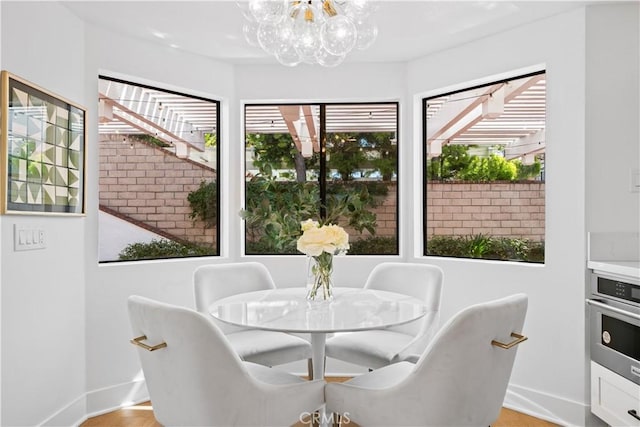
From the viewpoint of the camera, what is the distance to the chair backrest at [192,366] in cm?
155

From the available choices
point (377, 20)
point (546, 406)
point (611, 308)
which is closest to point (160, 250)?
point (377, 20)

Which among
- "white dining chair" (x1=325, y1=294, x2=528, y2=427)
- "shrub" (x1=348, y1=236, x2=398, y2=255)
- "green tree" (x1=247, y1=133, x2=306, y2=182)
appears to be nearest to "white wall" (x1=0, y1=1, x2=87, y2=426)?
"green tree" (x1=247, y1=133, x2=306, y2=182)

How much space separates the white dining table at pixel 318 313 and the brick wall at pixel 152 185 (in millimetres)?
1228

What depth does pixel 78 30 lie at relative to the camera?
9.16 ft

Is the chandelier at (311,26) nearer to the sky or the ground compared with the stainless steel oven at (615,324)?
nearer to the sky

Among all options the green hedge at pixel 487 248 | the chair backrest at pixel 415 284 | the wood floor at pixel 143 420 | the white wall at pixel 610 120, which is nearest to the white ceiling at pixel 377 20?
the white wall at pixel 610 120

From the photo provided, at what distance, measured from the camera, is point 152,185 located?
3434mm

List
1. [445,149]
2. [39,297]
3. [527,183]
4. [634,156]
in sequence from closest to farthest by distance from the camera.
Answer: [39,297] < [634,156] < [527,183] < [445,149]

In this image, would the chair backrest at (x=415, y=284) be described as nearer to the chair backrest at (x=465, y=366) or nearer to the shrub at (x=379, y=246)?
the shrub at (x=379, y=246)

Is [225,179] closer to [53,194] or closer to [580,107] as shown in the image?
[53,194]

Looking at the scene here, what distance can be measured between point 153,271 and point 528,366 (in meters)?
2.51

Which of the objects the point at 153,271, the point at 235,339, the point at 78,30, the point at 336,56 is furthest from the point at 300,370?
the point at 78,30

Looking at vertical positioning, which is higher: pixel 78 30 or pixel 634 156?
pixel 78 30

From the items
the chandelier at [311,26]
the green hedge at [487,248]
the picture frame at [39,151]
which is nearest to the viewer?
the chandelier at [311,26]
